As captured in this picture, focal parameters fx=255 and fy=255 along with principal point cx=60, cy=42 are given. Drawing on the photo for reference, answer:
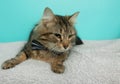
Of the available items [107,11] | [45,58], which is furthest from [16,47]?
[107,11]

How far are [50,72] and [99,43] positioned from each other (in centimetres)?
58

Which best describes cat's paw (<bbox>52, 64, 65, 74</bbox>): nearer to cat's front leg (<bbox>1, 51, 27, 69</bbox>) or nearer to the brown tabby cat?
the brown tabby cat

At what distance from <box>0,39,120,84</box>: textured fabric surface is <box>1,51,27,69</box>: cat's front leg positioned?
0.09ft

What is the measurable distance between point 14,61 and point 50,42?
215mm

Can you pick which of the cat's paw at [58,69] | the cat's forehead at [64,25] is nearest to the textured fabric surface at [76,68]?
the cat's paw at [58,69]

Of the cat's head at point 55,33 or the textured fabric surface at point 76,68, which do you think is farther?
the cat's head at point 55,33

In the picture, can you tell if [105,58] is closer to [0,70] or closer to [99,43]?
[99,43]

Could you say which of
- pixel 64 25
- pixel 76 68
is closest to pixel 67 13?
pixel 64 25

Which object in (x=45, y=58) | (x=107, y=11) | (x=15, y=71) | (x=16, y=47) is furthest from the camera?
(x=107, y=11)

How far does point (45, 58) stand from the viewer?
142cm

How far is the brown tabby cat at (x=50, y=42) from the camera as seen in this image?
135 centimetres

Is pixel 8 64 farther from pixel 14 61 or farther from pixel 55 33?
pixel 55 33

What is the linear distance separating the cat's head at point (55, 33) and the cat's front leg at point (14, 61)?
0.13 m

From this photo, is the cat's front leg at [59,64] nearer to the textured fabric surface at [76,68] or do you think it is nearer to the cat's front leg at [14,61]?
the textured fabric surface at [76,68]
